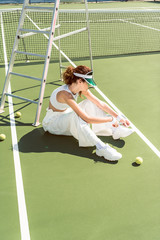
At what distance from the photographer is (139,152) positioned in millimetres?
4363

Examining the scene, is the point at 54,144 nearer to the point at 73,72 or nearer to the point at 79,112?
the point at 79,112

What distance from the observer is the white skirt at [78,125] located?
4156mm

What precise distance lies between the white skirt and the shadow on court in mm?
105

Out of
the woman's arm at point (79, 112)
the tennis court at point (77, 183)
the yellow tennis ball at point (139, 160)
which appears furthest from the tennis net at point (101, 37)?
the yellow tennis ball at point (139, 160)

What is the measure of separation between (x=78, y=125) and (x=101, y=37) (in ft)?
26.8

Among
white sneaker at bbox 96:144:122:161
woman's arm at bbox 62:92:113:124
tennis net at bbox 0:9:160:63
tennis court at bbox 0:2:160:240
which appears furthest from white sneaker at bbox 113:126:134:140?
tennis net at bbox 0:9:160:63

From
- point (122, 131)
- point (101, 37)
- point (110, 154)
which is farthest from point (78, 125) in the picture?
point (101, 37)

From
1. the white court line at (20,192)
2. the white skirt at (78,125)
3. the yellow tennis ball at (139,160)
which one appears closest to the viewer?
the white court line at (20,192)

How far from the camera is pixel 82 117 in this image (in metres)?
4.19

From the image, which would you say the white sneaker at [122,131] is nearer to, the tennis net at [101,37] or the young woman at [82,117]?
the young woman at [82,117]

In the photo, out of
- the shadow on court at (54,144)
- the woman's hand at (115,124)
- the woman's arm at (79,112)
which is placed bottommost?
the shadow on court at (54,144)

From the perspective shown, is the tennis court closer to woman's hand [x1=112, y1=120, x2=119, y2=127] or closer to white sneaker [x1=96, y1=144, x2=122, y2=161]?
white sneaker [x1=96, y1=144, x2=122, y2=161]

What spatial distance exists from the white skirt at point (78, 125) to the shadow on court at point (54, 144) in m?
0.10

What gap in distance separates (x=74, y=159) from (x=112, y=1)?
23.6 meters
